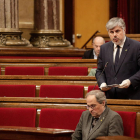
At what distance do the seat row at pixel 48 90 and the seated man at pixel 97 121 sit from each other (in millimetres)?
774

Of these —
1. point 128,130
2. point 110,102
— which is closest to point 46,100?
point 110,102

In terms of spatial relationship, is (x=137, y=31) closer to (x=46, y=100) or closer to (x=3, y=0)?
(x=3, y=0)

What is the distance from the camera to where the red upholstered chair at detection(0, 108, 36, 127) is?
236cm

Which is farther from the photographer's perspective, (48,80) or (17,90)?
A: (48,80)

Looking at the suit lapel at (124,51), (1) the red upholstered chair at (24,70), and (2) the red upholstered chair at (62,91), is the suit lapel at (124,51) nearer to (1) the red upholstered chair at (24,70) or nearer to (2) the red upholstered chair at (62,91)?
(2) the red upholstered chair at (62,91)

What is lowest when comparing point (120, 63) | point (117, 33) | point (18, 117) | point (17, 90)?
point (18, 117)

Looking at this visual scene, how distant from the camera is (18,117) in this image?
2371 millimetres

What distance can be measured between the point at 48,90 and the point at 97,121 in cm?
97

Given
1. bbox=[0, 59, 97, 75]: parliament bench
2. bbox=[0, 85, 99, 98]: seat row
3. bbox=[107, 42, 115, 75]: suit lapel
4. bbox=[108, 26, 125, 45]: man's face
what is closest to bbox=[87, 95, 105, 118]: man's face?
bbox=[107, 42, 115, 75]: suit lapel

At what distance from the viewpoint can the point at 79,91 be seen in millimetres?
2895

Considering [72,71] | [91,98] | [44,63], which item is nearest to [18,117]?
[91,98]

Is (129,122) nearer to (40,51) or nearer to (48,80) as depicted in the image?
(48,80)

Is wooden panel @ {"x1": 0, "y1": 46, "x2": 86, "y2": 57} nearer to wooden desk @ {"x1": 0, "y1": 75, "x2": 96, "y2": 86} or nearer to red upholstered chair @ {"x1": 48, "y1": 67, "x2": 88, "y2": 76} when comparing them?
red upholstered chair @ {"x1": 48, "y1": 67, "x2": 88, "y2": 76}

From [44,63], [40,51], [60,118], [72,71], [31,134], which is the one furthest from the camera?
[40,51]
